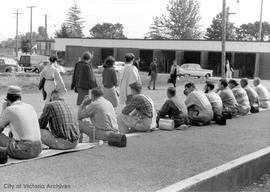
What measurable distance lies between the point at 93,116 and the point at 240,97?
6.33 m

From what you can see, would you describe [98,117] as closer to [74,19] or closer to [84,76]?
[84,76]

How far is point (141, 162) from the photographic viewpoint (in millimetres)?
7066

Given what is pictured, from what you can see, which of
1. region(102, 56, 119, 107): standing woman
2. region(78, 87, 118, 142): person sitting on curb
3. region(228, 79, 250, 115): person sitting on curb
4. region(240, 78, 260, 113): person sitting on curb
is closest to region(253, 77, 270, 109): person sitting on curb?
region(240, 78, 260, 113): person sitting on curb

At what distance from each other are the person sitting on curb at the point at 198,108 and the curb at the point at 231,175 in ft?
8.63

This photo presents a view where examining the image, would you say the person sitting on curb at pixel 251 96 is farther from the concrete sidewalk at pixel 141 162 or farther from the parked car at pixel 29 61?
the parked car at pixel 29 61

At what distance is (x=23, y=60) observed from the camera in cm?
4191

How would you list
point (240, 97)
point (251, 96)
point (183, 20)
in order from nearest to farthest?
point (240, 97)
point (251, 96)
point (183, 20)

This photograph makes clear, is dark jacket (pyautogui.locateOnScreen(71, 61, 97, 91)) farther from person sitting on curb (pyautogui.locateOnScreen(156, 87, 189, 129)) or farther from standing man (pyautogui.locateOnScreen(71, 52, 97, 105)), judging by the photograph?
person sitting on curb (pyautogui.locateOnScreen(156, 87, 189, 129))

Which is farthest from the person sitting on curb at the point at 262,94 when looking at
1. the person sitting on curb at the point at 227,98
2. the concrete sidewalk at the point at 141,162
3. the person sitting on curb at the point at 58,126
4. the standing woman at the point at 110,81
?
the person sitting on curb at the point at 58,126

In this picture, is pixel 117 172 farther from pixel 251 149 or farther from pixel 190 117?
pixel 190 117

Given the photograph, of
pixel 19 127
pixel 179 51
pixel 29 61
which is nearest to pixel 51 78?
pixel 19 127

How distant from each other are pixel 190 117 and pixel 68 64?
162ft

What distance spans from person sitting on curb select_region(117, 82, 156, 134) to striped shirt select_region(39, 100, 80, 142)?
7.69 ft

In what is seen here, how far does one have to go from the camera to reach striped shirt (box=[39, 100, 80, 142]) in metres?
7.02
